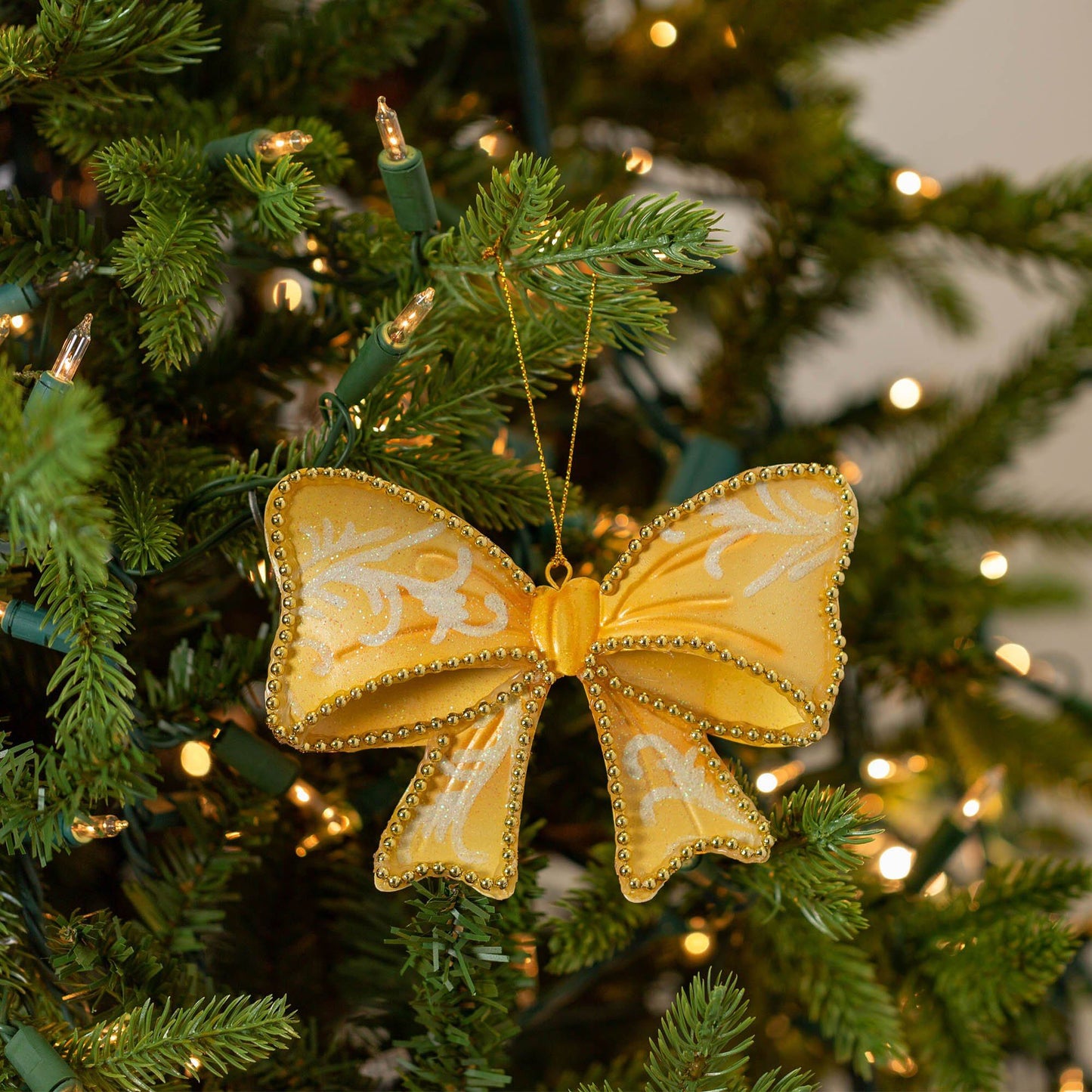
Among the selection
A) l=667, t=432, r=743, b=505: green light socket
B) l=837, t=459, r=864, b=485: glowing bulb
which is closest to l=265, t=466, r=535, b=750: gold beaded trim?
l=667, t=432, r=743, b=505: green light socket

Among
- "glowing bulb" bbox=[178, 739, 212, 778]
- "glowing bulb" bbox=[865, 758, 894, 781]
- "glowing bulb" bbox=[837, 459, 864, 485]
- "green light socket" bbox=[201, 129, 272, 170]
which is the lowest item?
"glowing bulb" bbox=[865, 758, 894, 781]

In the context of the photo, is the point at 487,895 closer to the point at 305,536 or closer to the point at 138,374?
the point at 305,536

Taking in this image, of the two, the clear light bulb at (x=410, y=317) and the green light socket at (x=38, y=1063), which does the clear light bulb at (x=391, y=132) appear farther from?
the green light socket at (x=38, y=1063)

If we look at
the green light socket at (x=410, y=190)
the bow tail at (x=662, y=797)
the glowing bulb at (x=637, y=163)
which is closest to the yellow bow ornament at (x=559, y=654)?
the bow tail at (x=662, y=797)

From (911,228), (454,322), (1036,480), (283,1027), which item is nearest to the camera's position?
(283,1027)

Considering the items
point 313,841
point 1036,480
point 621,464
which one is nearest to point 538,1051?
point 313,841

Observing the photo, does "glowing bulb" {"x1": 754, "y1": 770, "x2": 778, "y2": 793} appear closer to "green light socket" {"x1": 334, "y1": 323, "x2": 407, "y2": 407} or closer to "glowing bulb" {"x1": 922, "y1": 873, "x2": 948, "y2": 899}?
"glowing bulb" {"x1": 922, "y1": 873, "x2": 948, "y2": 899}
